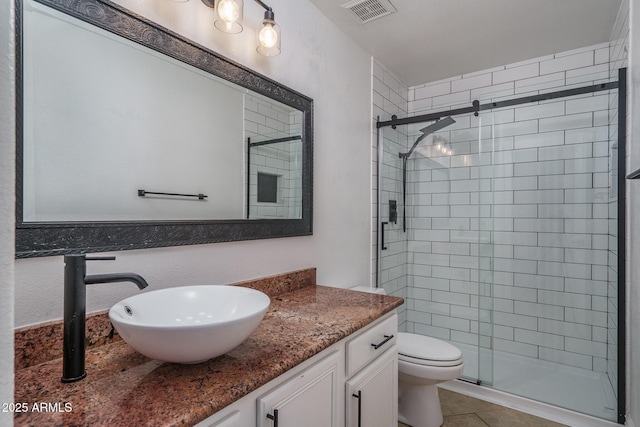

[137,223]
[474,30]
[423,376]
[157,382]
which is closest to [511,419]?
[423,376]

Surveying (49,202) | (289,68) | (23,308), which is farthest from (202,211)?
Answer: (289,68)

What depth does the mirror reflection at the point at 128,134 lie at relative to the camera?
2.96 feet

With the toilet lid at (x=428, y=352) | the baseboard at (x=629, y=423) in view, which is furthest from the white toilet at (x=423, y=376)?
the baseboard at (x=629, y=423)

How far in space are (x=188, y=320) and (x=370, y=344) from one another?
28.0 inches

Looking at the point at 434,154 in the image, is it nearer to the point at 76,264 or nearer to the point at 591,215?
the point at 591,215

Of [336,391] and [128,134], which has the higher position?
[128,134]

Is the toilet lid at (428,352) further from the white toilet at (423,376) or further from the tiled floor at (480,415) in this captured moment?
the tiled floor at (480,415)

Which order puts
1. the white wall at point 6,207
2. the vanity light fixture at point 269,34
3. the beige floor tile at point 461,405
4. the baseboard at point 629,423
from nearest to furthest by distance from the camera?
the white wall at point 6,207 < the vanity light fixture at point 269,34 < the baseboard at point 629,423 < the beige floor tile at point 461,405

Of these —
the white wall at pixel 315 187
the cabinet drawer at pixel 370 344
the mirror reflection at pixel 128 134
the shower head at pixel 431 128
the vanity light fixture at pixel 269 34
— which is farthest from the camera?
the shower head at pixel 431 128

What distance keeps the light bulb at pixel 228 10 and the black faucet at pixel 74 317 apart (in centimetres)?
98

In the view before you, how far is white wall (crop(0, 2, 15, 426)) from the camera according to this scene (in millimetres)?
341

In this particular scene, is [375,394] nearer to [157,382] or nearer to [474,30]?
[157,382]

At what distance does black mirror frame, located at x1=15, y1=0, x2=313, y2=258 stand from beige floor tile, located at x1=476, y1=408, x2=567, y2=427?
165 cm

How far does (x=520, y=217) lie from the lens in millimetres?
2592
